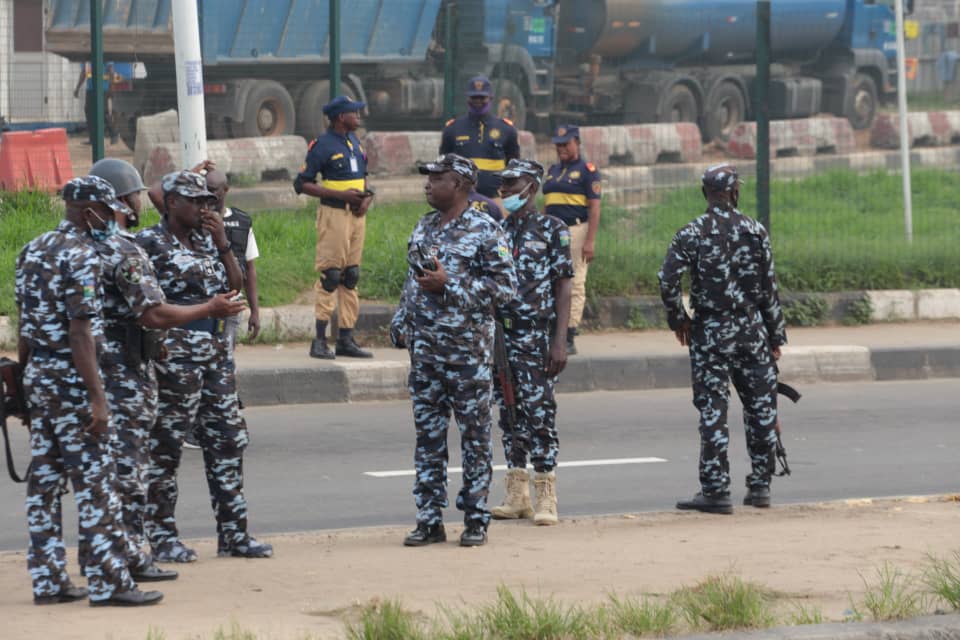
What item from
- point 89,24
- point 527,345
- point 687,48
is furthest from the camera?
point 687,48

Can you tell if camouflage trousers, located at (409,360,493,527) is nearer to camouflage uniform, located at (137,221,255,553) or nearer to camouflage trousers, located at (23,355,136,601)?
camouflage uniform, located at (137,221,255,553)

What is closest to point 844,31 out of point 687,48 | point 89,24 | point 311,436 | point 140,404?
point 687,48

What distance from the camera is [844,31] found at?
26.5 meters

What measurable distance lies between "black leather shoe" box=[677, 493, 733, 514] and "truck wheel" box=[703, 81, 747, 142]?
333 inches

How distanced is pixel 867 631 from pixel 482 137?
7.56m

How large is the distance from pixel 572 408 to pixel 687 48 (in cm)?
952

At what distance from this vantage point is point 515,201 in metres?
7.82

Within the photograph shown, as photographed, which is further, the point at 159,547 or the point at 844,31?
the point at 844,31

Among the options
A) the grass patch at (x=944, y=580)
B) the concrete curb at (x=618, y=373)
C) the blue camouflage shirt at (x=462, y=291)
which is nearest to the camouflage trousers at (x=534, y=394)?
the blue camouflage shirt at (x=462, y=291)

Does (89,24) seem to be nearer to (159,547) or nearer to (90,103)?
(90,103)

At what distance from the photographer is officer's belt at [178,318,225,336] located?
667cm

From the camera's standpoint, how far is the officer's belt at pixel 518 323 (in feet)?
25.8

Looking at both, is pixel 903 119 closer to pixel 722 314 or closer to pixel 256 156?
pixel 256 156

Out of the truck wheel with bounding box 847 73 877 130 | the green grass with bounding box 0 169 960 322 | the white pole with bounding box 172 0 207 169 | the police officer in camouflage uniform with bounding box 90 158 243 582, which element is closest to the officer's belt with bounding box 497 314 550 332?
the police officer in camouflage uniform with bounding box 90 158 243 582
